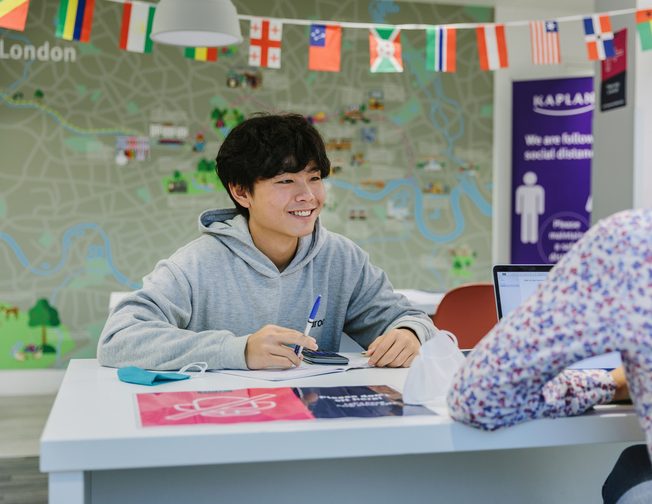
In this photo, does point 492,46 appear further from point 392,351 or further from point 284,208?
point 392,351

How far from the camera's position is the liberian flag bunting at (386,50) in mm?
3549

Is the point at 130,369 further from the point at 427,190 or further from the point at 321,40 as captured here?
the point at 427,190

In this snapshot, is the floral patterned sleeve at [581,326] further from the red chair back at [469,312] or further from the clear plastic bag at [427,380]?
the red chair back at [469,312]

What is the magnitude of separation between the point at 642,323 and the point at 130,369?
93 cm

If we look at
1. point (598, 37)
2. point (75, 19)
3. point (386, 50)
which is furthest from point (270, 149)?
point (598, 37)

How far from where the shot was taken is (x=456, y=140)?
5902 mm

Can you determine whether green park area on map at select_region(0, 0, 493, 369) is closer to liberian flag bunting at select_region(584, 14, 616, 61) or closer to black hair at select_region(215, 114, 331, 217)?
liberian flag bunting at select_region(584, 14, 616, 61)

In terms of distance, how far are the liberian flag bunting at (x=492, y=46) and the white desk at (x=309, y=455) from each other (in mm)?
2234

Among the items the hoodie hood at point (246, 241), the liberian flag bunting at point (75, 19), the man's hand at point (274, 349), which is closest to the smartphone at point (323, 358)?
the man's hand at point (274, 349)

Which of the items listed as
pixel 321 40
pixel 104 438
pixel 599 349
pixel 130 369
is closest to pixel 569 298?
pixel 599 349

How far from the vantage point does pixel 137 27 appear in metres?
3.29

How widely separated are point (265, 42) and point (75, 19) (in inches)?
31.5

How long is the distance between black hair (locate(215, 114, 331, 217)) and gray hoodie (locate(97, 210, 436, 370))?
0.14 metres

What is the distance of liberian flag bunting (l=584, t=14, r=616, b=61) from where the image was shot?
3518 millimetres
